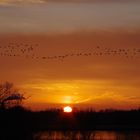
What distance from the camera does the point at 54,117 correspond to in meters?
99.8

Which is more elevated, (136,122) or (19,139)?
(136,122)

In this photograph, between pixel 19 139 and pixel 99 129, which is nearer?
pixel 19 139

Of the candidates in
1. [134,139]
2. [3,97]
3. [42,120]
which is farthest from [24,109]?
[42,120]

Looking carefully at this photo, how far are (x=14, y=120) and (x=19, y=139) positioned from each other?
2.22 metres

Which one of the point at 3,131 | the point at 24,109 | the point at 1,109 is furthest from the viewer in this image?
the point at 24,109

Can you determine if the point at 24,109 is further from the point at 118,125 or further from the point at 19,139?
the point at 118,125

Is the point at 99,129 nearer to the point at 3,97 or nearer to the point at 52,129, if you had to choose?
the point at 52,129

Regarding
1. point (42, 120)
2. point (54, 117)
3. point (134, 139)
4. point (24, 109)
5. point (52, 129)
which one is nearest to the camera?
point (24, 109)

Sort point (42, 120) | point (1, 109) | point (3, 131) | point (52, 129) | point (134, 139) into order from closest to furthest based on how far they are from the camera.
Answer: point (3, 131)
point (1, 109)
point (134, 139)
point (42, 120)
point (52, 129)

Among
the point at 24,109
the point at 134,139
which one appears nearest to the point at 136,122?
the point at 134,139

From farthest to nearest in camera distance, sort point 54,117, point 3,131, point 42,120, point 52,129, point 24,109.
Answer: point 54,117 < point 52,129 < point 42,120 < point 24,109 < point 3,131

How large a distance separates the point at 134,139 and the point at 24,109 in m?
12.7

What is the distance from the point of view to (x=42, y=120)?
86.4 metres

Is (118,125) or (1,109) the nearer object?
(1,109)
